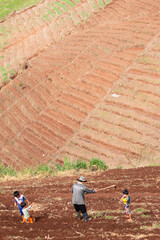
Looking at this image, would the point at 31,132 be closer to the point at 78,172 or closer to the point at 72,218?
the point at 78,172

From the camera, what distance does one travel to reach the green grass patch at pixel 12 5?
3751cm

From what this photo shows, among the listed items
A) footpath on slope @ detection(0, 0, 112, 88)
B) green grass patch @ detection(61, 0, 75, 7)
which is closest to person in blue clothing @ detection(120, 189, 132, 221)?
footpath on slope @ detection(0, 0, 112, 88)

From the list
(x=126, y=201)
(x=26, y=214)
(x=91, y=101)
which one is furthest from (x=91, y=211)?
(x=91, y=101)

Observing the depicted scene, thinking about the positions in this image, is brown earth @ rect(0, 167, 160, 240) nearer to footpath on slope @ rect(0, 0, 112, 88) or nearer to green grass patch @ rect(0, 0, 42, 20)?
footpath on slope @ rect(0, 0, 112, 88)

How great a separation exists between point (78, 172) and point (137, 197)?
18.0 ft

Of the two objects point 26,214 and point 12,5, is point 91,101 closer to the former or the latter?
point 26,214

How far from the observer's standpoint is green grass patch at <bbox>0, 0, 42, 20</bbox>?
123 ft

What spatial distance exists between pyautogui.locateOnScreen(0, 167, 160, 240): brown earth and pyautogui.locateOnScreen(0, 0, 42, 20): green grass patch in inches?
1059

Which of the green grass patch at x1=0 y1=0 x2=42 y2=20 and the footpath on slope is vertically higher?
the green grass patch at x1=0 y1=0 x2=42 y2=20

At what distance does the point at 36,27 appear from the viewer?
114 feet

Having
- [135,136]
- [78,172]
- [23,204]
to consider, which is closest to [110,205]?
[23,204]

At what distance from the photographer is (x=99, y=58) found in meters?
27.5

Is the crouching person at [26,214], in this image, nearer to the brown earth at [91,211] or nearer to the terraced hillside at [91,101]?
the brown earth at [91,211]

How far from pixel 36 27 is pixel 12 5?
655cm
